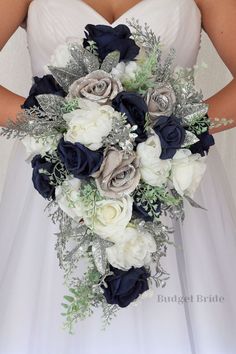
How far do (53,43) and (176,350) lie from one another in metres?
0.58

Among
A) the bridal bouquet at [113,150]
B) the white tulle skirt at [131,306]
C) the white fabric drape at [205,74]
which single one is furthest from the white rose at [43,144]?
the white fabric drape at [205,74]

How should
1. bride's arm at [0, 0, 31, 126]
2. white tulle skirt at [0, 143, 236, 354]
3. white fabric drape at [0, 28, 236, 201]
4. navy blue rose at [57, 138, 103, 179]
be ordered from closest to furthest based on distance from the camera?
navy blue rose at [57, 138, 103, 179] < white tulle skirt at [0, 143, 236, 354] < bride's arm at [0, 0, 31, 126] < white fabric drape at [0, 28, 236, 201]

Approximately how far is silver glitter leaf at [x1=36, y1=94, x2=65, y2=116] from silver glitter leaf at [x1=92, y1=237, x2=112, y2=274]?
0.57 feet

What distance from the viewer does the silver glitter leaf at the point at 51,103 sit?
77 centimetres

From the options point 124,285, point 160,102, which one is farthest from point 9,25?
point 124,285

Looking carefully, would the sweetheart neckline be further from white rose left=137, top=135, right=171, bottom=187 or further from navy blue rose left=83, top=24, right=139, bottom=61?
white rose left=137, top=135, right=171, bottom=187

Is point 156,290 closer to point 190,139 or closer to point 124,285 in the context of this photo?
point 124,285

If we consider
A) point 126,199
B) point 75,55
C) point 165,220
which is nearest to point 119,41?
point 75,55

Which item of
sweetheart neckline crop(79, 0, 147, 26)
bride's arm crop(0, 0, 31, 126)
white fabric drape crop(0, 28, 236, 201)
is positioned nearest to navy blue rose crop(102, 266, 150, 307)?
bride's arm crop(0, 0, 31, 126)

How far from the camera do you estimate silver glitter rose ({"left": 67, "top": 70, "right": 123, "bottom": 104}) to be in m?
0.75

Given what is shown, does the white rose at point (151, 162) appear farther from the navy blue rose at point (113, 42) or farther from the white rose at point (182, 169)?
the navy blue rose at point (113, 42)

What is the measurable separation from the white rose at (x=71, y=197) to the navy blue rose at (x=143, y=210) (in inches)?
2.8

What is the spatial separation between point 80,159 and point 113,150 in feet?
0.14

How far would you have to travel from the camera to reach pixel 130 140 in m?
0.73
